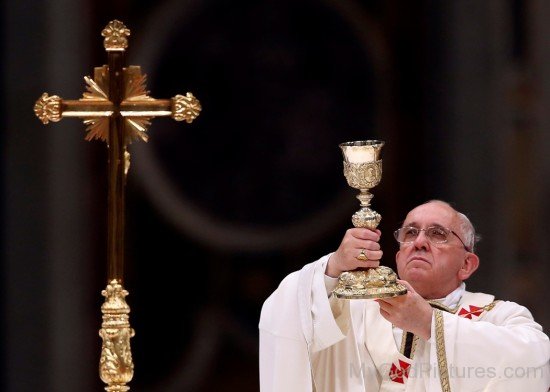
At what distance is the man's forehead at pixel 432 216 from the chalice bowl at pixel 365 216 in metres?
0.87

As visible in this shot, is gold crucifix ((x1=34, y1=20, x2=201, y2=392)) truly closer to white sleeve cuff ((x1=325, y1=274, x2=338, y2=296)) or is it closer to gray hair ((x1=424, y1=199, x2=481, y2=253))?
white sleeve cuff ((x1=325, y1=274, x2=338, y2=296))

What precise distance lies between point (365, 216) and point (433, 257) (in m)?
0.93

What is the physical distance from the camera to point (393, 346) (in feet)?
18.3

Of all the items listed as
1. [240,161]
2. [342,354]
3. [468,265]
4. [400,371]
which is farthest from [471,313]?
[240,161]

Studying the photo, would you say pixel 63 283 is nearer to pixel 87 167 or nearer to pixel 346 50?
pixel 87 167

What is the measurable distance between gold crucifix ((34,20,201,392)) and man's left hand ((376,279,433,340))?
0.89 metres

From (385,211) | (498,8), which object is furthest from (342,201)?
(498,8)

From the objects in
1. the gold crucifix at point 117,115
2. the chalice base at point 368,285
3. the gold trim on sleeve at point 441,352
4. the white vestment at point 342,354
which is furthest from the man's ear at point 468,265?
the gold crucifix at point 117,115

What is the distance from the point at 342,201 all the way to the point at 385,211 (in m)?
0.20

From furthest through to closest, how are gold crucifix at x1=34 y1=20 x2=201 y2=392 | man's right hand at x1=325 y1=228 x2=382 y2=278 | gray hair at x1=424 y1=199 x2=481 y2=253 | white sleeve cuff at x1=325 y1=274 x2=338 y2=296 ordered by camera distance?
gray hair at x1=424 y1=199 x2=481 y2=253 → white sleeve cuff at x1=325 y1=274 x2=338 y2=296 → man's right hand at x1=325 y1=228 x2=382 y2=278 → gold crucifix at x1=34 y1=20 x2=201 y2=392

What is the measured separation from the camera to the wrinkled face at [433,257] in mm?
5621

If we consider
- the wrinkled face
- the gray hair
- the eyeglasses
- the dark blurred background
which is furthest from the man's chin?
the dark blurred background

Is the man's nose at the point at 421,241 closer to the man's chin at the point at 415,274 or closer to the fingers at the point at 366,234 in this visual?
the man's chin at the point at 415,274

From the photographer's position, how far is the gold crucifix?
4.65m
